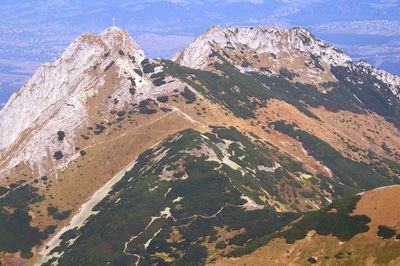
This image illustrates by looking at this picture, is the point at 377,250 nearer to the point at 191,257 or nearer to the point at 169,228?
the point at 191,257

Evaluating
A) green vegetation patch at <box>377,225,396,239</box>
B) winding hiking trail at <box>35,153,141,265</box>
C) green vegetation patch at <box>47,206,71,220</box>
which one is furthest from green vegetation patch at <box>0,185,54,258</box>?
green vegetation patch at <box>377,225,396,239</box>

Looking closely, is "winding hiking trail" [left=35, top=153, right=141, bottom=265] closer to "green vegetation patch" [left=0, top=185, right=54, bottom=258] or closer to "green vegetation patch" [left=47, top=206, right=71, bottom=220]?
"green vegetation patch" [left=47, top=206, right=71, bottom=220]

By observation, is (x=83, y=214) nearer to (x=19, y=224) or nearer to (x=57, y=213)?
(x=57, y=213)

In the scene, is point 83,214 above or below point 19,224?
above

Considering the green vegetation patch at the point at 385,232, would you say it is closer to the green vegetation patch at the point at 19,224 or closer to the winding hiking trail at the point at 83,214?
the winding hiking trail at the point at 83,214

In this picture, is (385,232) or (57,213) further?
(57,213)

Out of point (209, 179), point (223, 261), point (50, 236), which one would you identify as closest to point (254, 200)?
point (209, 179)

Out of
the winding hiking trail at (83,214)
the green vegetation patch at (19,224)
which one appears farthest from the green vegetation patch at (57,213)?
the green vegetation patch at (19,224)

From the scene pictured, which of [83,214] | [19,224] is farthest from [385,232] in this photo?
[19,224]

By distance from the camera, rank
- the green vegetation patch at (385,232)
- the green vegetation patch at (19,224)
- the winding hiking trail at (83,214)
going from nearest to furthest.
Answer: the green vegetation patch at (385,232)
the winding hiking trail at (83,214)
the green vegetation patch at (19,224)

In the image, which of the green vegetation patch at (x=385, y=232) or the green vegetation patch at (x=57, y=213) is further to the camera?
the green vegetation patch at (x=57, y=213)

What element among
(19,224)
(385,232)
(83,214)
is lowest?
(19,224)
